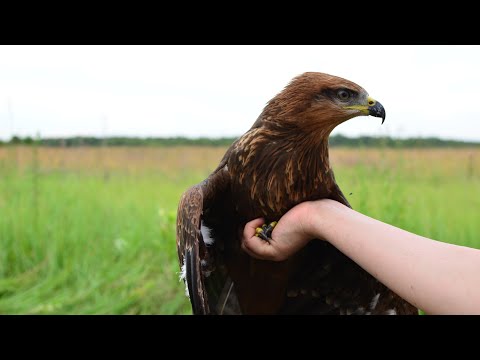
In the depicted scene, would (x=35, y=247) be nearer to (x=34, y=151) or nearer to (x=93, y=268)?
(x=93, y=268)

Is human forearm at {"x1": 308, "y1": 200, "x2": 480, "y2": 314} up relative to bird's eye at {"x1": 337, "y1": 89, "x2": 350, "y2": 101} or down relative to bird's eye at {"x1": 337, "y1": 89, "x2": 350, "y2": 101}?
down

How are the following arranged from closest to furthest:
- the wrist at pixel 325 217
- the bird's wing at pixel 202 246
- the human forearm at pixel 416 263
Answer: the human forearm at pixel 416 263
the wrist at pixel 325 217
the bird's wing at pixel 202 246

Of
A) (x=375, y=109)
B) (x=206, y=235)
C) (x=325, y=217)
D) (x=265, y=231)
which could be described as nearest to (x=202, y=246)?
(x=206, y=235)

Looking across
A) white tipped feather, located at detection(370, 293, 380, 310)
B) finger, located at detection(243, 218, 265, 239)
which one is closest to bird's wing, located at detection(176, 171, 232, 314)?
finger, located at detection(243, 218, 265, 239)

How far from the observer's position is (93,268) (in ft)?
13.3

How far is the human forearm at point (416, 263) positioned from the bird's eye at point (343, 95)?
0.53 m

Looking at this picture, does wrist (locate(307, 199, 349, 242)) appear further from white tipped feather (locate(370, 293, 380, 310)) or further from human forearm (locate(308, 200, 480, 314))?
white tipped feather (locate(370, 293, 380, 310))

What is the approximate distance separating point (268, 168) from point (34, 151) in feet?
10.1

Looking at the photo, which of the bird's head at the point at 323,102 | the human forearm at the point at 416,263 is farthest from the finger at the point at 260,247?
the bird's head at the point at 323,102

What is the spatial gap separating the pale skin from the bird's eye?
1.40 ft

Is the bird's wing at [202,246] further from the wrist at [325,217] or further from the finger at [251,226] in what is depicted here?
the wrist at [325,217]

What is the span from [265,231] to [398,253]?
735 mm

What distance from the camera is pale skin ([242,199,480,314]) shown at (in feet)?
4.42

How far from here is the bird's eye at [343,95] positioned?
2.11m
